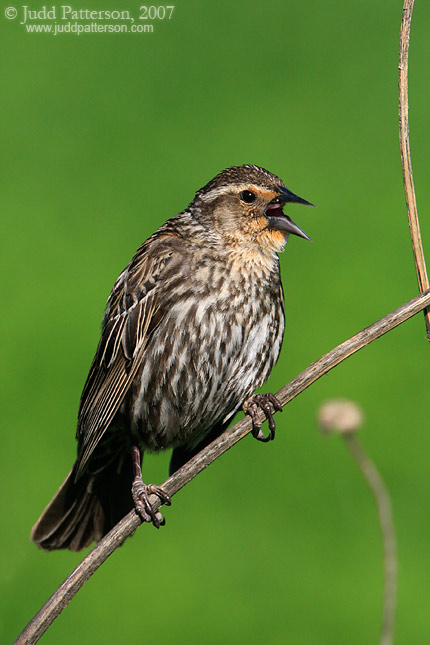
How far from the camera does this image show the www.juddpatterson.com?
25.2ft

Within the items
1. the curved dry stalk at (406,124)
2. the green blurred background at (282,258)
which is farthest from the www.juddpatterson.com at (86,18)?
the curved dry stalk at (406,124)

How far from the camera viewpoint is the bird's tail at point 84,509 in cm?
382

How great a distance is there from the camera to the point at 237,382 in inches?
145

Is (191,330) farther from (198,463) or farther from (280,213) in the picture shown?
(198,463)

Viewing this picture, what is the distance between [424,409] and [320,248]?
4.77 ft

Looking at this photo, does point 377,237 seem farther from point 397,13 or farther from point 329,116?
point 397,13

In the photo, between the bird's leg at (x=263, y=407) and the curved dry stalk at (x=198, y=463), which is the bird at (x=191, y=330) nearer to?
the bird's leg at (x=263, y=407)

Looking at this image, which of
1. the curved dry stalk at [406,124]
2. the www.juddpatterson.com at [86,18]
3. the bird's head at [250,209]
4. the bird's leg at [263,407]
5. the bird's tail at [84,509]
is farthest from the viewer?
the www.juddpatterson.com at [86,18]

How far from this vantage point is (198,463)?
2.74 m

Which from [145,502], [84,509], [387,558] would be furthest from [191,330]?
[387,558]

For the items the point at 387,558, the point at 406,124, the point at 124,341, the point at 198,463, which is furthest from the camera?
the point at 124,341

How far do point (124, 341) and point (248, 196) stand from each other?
665 millimetres

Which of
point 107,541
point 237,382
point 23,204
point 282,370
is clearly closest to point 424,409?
point 282,370

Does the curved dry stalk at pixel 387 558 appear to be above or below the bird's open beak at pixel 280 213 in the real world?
below
